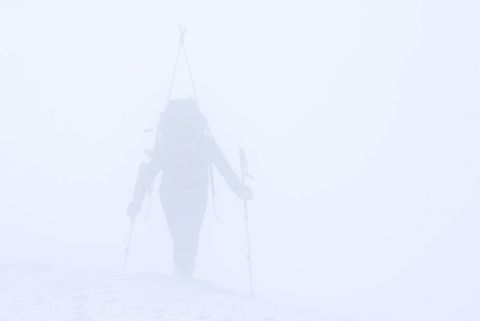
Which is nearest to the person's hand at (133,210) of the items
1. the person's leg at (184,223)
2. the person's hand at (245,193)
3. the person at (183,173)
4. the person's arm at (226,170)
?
the person at (183,173)

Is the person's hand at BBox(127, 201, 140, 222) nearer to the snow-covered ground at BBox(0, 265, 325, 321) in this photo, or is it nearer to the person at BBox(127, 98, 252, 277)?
the person at BBox(127, 98, 252, 277)

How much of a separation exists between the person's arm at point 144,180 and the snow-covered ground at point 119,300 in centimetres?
139

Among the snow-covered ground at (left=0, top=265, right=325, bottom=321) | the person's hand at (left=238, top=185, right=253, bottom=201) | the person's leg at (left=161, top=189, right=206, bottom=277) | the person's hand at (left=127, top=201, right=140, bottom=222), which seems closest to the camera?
the snow-covered ground at (left=0, top=265, right=325, bottom=321)

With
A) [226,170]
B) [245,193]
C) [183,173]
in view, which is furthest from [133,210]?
[245,193]

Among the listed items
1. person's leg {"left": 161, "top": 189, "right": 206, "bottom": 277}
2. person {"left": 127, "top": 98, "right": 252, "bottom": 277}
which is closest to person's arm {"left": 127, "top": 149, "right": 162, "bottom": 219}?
person {"left": 127, "top": 98, "right": 252, "bottom": 277}

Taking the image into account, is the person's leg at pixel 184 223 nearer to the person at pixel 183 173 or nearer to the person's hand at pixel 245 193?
the person at pixel 183 173

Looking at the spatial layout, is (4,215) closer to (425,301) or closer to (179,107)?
(425,301)

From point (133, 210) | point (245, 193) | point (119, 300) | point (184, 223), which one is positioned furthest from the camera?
point (245, 193)

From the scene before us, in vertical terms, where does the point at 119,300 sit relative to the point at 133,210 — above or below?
below

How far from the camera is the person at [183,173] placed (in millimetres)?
12094

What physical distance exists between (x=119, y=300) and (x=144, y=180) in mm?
3229

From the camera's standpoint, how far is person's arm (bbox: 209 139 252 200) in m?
12.4

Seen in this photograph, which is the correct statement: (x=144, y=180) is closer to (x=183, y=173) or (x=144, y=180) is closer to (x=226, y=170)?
(x=183, y=173)

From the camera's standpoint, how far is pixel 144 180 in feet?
40.6
